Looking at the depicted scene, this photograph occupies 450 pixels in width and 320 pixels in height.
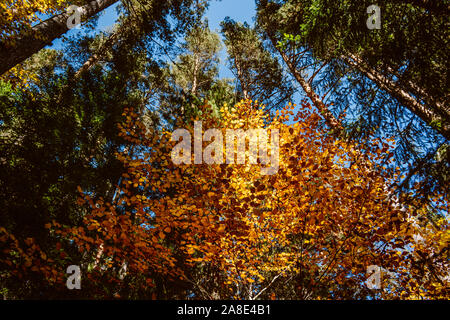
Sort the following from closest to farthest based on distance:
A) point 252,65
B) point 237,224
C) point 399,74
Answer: point 399,74, point 237,224, point 252,65

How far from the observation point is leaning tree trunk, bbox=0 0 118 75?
388 centimetres

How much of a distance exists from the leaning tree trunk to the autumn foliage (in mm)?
2446

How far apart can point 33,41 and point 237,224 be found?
6319 mm

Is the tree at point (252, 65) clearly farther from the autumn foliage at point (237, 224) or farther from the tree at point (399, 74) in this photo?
the tree at point (399, 74)

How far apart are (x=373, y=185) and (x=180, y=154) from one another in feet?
20.7

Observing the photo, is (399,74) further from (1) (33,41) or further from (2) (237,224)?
(1) (33,41)

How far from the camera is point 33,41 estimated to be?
418 centimetres

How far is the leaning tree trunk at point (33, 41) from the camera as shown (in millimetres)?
3882

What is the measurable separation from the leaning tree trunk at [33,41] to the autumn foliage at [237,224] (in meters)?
2.45

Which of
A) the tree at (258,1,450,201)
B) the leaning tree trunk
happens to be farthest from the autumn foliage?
the leaning tree trunk

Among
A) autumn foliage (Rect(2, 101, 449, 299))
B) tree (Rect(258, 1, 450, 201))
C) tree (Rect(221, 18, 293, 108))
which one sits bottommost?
autumn foliage (Rect(2, 101, 449, 299))

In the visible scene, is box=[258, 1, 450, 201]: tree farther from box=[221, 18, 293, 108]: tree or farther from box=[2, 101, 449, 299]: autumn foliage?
box=[221, 18, 293, 108]: tree

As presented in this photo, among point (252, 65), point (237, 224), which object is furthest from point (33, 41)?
point (252, 65)
